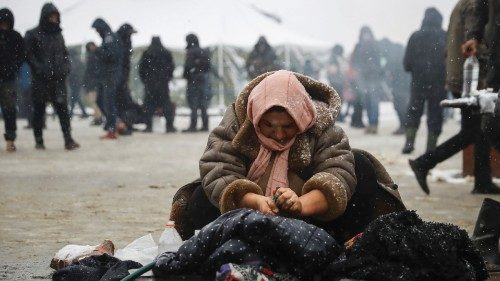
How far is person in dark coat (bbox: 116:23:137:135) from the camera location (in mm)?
14734

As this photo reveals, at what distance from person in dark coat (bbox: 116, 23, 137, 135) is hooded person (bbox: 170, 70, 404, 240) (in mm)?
11273

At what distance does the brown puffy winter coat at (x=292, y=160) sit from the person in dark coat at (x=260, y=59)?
45.4 ft

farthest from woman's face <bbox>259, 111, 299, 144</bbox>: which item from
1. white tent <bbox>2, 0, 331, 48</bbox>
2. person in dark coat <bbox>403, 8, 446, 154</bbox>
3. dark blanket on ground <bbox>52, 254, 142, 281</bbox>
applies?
white tent <bbox>2, 0, 331, 48</bbox>

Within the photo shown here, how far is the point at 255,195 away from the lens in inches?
133

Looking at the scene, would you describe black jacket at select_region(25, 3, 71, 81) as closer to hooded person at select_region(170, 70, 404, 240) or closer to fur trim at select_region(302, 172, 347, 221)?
hooded person at select_region(170, 70, 404, 240)

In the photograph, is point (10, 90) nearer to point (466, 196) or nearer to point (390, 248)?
point (466, 196)

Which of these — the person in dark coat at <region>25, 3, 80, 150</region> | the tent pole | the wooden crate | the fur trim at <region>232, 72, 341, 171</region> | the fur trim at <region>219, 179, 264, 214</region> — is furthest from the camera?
the tent pole

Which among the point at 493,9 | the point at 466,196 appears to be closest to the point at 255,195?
the point at 493,9

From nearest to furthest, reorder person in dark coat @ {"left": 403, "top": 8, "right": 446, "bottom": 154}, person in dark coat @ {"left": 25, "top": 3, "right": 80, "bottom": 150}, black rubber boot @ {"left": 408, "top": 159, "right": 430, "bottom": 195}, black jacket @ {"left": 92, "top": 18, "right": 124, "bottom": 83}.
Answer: black rubber boot @ {"left": 408, "top": 159, "right": 430, "bottom": 195}, person in dark coat @ {"left": 25, "top": 3, "right": 80, "bottom": 150}, person in dark coat @ {"left": 403, "top": 8, "right": 446, "bottom": 154}, black jacket @ {"left": 92, "top": 18, "right": 124, "bottom": 83}

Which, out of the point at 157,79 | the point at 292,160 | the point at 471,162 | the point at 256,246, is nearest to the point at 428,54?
the point at 471,162

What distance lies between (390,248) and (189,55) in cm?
1392

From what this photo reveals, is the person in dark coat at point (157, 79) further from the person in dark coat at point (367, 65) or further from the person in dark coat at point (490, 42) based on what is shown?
the person in dark coat at point (490, 42)

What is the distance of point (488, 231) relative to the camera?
406cm

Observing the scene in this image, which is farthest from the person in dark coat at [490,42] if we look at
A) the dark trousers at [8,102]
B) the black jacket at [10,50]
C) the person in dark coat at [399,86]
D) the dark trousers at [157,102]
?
the dark trousers at [157,102]
